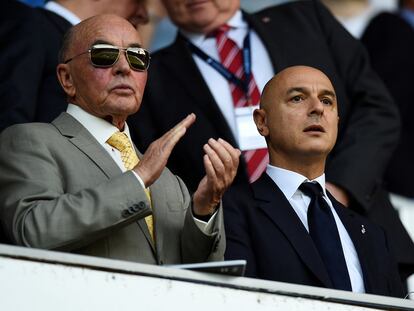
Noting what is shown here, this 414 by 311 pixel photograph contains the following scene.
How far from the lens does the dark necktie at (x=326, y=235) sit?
5129 mm

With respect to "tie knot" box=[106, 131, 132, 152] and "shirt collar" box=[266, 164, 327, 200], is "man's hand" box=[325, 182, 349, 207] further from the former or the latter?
"tie knot" box=[106, 131, 132, 152]

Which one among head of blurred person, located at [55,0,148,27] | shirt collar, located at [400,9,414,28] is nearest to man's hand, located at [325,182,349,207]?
head of blurred person, located at [55,0,148,27]

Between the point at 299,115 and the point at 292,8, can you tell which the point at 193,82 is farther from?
the point at 299,115

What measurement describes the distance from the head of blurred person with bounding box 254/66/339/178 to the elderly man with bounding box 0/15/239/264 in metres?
0.40

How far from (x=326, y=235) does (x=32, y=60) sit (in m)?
1.50

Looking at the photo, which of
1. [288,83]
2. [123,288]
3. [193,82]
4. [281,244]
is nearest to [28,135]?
[123,288]

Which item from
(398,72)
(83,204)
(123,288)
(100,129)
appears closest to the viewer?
(123,288)

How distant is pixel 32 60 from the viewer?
19.8 ft

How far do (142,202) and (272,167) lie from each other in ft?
2.59

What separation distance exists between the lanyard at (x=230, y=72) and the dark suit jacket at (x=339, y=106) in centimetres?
5

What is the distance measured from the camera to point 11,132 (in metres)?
4.97

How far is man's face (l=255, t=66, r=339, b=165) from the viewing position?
210 inches

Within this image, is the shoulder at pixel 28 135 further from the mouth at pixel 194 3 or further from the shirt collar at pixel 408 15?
the shirt collar at pixel 408 15

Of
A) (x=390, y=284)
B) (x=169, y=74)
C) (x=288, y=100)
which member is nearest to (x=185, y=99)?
(x=169, y=74)
